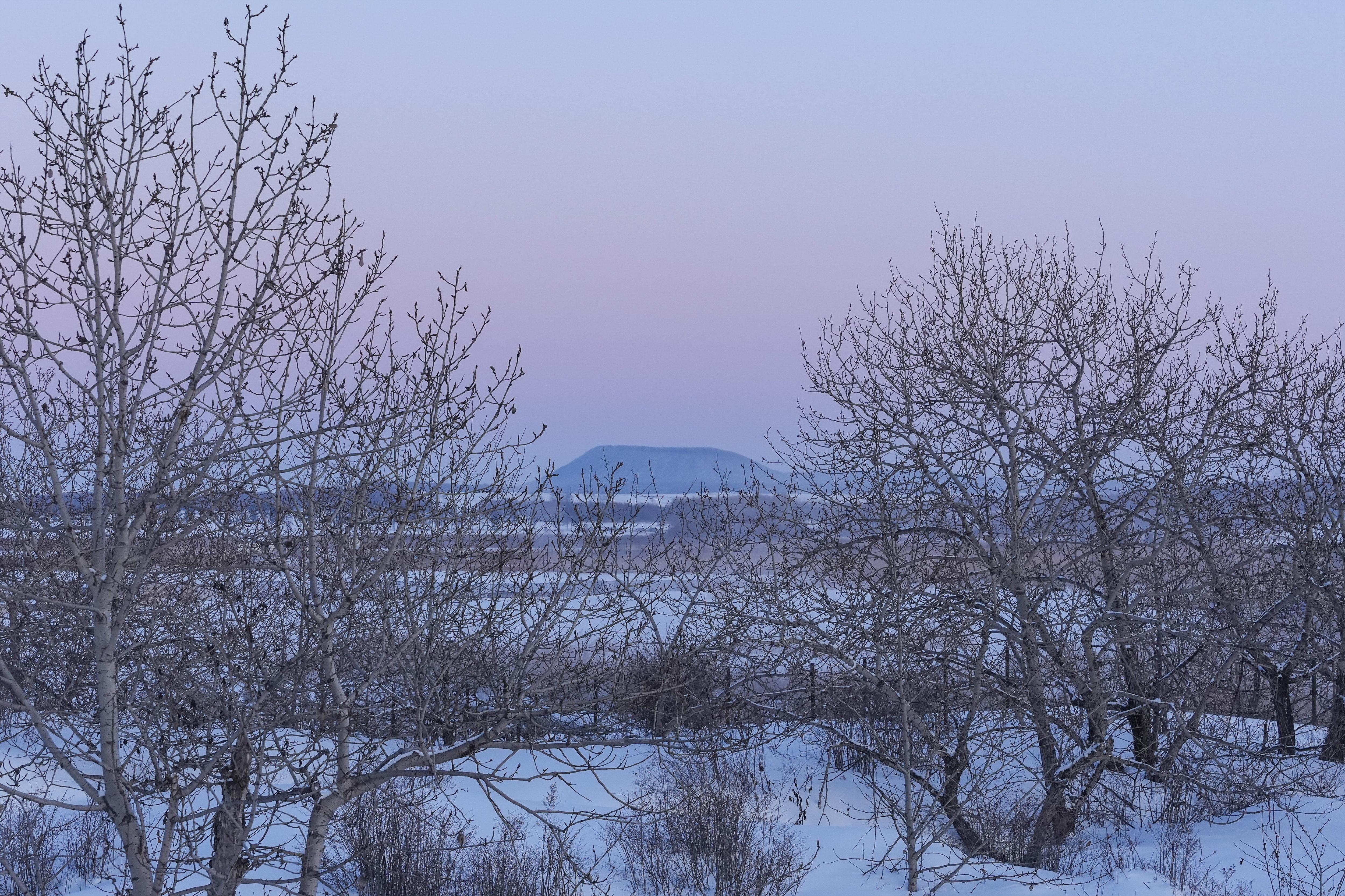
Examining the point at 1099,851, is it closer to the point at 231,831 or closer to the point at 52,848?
the point at 231,831

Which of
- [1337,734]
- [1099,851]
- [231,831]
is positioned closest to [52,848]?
[231,831]

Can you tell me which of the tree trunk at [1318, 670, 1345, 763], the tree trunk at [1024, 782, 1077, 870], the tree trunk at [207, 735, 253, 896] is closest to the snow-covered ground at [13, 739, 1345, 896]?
the tree trunk at [1024, 782, 1077, 870]

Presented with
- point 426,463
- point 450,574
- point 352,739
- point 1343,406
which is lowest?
point 352,739

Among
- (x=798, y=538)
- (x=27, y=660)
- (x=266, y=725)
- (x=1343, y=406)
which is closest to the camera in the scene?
(x=266, y=725)

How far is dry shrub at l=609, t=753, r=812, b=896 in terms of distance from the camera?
26.1 ft

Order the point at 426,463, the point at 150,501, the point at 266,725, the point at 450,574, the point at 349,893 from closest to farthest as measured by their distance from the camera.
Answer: the point at 150,501 < the point at 266,725 < the point at 450,574 < the point at 426,463 < the point at 349,893

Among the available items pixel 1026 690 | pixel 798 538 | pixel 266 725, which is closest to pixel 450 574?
pixel 266 725

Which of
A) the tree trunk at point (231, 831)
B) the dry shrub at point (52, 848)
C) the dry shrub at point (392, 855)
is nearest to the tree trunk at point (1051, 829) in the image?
the dry shrub at point (392, 855)

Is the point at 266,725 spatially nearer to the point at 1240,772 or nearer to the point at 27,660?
the point at 27,660

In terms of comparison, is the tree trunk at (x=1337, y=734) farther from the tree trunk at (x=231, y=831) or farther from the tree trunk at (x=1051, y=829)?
the tree trunk at (x=231, y=831)

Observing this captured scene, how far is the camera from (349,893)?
8367 mm

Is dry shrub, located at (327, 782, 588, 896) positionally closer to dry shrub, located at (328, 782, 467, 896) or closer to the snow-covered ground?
dry shrub, located at (328, 782, 467, 896)

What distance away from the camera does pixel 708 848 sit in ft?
28.5

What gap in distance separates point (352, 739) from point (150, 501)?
3.14m
